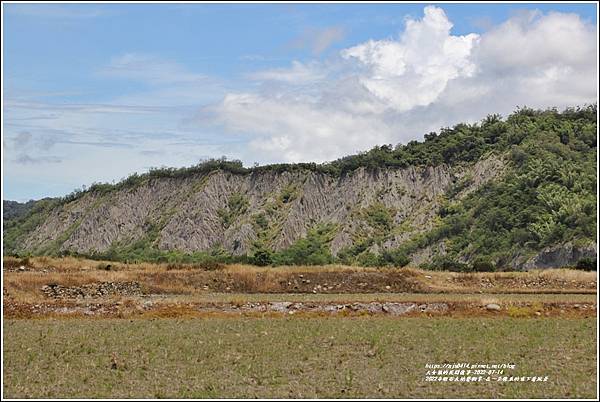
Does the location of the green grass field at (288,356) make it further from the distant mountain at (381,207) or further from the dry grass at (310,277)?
the distant mountain at (381,207)

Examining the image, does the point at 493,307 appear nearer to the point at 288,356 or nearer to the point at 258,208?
the point at 288,356

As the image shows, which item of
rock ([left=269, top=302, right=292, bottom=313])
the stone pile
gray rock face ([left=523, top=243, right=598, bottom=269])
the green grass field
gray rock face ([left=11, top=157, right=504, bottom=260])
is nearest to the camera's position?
the green grass field

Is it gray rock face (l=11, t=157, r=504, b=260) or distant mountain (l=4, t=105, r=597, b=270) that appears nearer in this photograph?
distant mountain (l=4, t=105, r=597, b=270)

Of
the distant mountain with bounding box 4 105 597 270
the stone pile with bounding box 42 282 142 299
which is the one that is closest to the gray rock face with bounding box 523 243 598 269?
the distant mountain with bounding box 4 105 597 270

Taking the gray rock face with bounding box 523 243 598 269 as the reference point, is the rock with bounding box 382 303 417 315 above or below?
below

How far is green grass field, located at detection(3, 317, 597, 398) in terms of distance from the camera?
16.5m

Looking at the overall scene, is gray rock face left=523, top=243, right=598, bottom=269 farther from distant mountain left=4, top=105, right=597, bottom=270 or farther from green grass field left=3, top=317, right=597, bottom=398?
green grass field left=3, top=317, right=597, bottom=398

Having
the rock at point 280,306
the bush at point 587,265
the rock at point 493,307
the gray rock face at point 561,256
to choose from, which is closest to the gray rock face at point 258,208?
the gray rock face at point 561,256

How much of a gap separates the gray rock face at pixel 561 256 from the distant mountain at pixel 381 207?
0.11 meters

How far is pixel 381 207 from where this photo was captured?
10281cm

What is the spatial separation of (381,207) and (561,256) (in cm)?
3130

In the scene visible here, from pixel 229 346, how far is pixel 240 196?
297 ft

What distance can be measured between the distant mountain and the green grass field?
51866mm

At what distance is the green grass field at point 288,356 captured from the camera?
54.1ft
